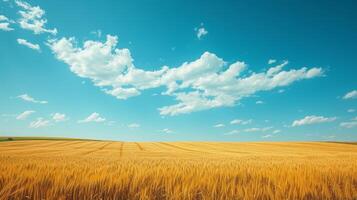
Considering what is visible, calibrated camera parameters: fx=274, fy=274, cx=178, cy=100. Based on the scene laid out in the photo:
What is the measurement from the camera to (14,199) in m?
2.74

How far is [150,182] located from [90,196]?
81cm

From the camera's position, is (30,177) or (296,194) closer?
(296,194)

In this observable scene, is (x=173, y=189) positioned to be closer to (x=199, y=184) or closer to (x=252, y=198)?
(x=199, y=184)

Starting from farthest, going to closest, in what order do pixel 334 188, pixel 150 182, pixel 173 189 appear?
pixel 334 188 → pixel 150 182 → pixel 173 189

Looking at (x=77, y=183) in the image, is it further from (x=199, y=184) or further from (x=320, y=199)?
(x=320, y=199)

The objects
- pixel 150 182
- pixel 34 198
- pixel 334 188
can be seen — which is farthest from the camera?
pixel 334 188

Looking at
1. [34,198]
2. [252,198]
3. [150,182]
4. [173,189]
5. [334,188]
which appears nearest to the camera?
[34,198]

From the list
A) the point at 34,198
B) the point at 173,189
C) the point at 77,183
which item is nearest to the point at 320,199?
the point at 173,189

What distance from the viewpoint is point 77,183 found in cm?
310

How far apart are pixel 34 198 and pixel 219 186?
205 centimetres

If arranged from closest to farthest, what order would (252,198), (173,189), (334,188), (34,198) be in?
1. (34,198)
2. (252,198)
3. (173,189)
4. (334,188)

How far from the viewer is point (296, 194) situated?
10.2ft

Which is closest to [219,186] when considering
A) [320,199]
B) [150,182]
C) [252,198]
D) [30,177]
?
[252,198]

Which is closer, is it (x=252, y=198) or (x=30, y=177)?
(x=252, y=198)
